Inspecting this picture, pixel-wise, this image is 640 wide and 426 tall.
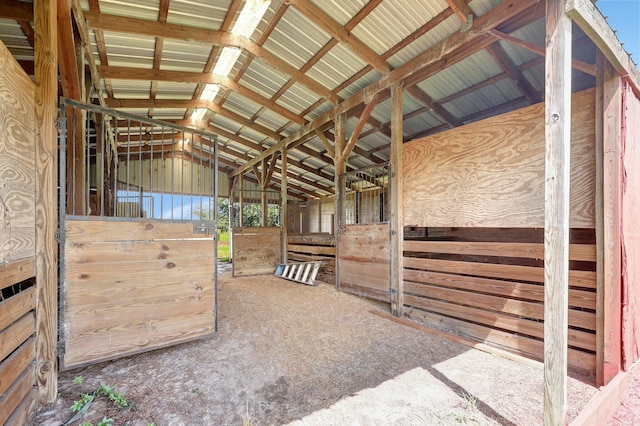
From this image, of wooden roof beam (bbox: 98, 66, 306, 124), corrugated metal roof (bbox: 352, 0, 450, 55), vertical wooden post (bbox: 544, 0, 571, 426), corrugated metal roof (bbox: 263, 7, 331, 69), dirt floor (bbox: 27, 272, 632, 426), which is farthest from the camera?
wooden roof beam (bbox: 98, 66, 306, 124)

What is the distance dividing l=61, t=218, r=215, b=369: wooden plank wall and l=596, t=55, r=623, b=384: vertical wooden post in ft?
10.4

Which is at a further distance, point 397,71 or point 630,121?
point 397,71

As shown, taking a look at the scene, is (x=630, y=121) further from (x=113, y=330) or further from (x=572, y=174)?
(x=113, y=330)

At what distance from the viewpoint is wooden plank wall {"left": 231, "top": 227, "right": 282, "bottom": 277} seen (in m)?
6.35

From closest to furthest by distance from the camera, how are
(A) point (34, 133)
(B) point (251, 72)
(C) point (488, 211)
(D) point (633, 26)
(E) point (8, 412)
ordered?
(E) point (8, 412) < (A) point (34, 133) < (C) point (488, 211) < (D) point (633, 26) < (B) point (251, 72)

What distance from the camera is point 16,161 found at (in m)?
1.44

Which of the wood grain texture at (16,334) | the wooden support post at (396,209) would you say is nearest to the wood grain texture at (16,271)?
the wood grain texture at (16,334)

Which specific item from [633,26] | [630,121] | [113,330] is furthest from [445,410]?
[633,26]

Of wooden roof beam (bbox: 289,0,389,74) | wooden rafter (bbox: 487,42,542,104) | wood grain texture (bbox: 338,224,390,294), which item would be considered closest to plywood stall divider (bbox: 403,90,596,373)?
wood grain texture (bbox: 338,224,390,294)

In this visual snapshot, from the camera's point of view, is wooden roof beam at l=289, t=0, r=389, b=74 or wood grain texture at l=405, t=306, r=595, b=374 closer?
wood grain texture at l=405, t=306, r=595, b=374

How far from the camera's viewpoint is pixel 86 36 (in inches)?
128

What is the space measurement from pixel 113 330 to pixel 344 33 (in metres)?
3.84

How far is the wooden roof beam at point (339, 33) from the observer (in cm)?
307

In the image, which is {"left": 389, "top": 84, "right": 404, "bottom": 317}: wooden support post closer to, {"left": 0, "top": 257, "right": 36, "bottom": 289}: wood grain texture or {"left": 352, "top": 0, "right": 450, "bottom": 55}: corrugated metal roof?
{"left": 352, "top": 0, "right": 450, "bottom": 55}: corrugated metal roof
